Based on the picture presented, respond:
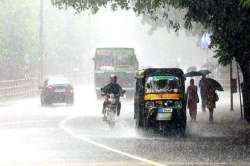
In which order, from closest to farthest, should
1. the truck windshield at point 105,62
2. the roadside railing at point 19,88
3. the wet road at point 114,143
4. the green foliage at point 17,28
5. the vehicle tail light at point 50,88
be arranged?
the wet road at point 114,143 < the vehicle tail light at point 50,88 < the truck windshield at point 105,62 < the roadside railing at point 19,88 < the green foliage at point 17,28

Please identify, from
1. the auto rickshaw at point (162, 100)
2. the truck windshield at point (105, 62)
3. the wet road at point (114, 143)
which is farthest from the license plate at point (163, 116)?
the truck windshield at point (105, 62)

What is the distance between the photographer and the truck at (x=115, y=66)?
1996 inches

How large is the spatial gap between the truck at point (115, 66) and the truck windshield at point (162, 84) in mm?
25759

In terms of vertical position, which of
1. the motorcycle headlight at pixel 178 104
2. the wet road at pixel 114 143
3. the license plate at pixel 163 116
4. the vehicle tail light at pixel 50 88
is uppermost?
the vehicle tail light at pixel 50 88

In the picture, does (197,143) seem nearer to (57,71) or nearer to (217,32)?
(217,32)

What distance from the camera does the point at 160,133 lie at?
2473cm

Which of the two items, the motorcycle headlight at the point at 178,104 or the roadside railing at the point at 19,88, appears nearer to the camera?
the motorcycle headlight at the point at 178,104

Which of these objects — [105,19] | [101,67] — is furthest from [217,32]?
[105,19]

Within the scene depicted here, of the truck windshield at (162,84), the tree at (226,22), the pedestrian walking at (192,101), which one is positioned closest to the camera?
the truck windshield at (162,84)

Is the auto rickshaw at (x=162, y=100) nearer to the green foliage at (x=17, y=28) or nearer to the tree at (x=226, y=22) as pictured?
the tree at (x=226, y=22)

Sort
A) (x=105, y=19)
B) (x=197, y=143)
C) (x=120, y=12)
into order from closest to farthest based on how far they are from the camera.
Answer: (x=197, y=143), (x=105, y=19), (x=120, y=12)

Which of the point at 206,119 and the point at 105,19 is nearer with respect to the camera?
the point at 206,119

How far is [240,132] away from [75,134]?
5023 mm

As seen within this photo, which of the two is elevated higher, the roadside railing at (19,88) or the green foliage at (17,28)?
the green foliage at (17,28)
